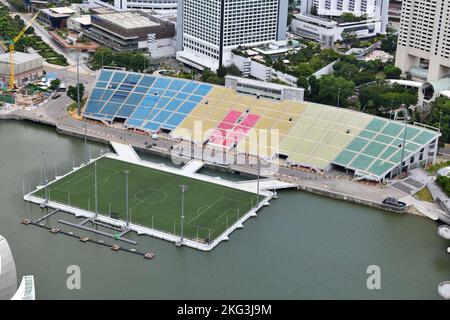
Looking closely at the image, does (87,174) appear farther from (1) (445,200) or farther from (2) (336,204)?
(1) (445,200)

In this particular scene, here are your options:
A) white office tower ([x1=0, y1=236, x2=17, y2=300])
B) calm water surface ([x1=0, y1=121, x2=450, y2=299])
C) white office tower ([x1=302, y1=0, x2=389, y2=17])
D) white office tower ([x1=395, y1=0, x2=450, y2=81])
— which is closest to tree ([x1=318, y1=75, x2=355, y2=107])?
white office tower ([x1=395, y1=0, x2=450, y2=81])

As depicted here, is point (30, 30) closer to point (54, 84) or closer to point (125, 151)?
point (54, 84)

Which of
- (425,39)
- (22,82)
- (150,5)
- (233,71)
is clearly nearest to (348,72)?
(425,39)

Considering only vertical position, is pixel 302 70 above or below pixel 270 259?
above

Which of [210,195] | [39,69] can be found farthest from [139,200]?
[39,69]

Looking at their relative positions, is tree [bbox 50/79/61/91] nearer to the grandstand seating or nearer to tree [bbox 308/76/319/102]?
the grandstand seating
